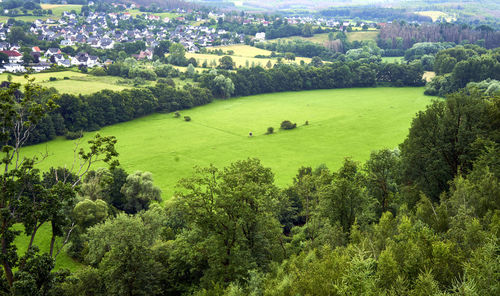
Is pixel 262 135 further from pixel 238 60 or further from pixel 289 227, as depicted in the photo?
pixel 238 60

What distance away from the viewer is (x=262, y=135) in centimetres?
8944

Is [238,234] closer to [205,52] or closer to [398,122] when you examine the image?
[398,122]

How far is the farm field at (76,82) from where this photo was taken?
102m

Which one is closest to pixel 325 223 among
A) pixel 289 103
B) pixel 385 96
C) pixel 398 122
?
pixel 398 122

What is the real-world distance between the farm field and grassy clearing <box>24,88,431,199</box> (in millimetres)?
16871

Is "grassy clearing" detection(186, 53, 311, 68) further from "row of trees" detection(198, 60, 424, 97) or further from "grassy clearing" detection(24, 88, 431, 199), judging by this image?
"grassy clearing" detection(24, 88, 431, 199)

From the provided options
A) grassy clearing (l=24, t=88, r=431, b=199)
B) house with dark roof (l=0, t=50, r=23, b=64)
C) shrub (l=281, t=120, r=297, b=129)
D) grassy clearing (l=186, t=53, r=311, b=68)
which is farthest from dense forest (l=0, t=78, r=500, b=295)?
grassy clearing (l=186, t=53, r=311, b=68)

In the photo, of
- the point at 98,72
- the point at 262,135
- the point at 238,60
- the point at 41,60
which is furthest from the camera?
the point at 238,60

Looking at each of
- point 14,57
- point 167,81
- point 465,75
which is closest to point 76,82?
point 167,81

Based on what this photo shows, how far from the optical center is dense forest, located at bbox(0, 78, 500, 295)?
18.3 meters

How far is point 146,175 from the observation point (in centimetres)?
5628

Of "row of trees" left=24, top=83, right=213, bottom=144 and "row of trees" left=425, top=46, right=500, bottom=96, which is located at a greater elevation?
"row of trees" left=425, top=46, right=500, bottom=96

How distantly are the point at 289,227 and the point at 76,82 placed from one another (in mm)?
88859

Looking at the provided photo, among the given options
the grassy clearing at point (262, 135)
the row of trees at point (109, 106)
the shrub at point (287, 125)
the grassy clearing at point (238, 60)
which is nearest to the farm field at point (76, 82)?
the row of trees at point (109, 106)
